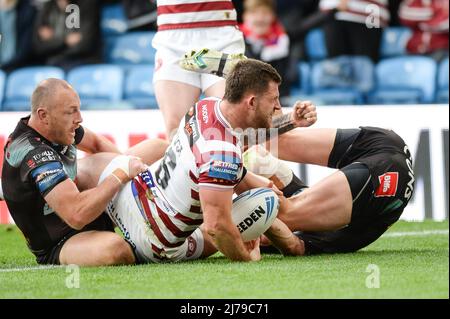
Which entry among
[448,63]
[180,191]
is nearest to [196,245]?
[180,191]

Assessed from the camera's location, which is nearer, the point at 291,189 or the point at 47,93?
the point at 47,93

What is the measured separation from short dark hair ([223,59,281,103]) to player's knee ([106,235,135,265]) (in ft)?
3.62

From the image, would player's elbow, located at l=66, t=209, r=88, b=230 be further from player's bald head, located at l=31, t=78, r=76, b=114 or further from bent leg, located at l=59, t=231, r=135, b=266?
player's bald head, located at l=31, t=78, r=76, b=114

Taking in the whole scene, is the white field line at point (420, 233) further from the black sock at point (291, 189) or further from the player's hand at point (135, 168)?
the player's hand at point (135, 168)

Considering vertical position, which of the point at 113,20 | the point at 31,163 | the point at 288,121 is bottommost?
the point at 31,163

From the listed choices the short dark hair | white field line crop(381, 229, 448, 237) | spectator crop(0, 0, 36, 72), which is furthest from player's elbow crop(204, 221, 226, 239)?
spectator crop(0, 0, 36, 72)

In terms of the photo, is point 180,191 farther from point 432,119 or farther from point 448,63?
point 448,63

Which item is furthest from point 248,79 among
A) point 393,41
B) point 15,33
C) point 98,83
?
point 15,33

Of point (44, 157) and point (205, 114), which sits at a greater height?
point (205, 114)

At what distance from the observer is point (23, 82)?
11.6m

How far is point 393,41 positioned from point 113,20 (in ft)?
10.3

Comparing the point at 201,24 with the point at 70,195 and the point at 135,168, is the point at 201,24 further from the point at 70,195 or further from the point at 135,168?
the point at 70,195

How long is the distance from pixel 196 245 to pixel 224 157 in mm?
987

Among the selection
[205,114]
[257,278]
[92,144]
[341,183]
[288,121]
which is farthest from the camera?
[92,144]
